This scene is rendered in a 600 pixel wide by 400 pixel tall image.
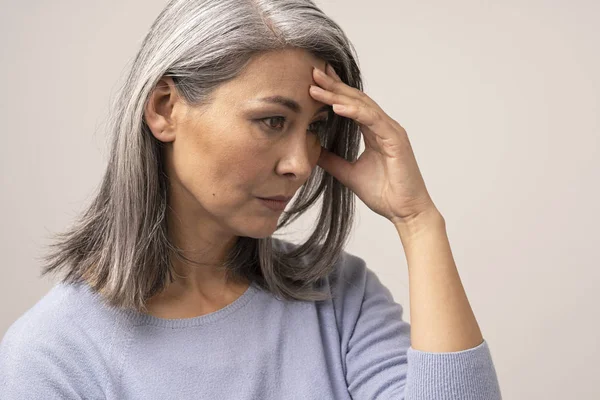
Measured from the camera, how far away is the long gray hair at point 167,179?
5.41ft

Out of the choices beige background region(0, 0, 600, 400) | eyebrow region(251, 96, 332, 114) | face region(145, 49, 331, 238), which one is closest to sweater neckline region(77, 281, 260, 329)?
face region(145, 49, 331, 238)

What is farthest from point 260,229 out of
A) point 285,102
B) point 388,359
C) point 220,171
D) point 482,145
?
point 482,145

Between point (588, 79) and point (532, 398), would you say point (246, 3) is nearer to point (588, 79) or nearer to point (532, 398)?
point (588, 79)

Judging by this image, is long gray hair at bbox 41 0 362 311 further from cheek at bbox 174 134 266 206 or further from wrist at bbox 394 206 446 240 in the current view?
wrist at bbox 394 206 446 240

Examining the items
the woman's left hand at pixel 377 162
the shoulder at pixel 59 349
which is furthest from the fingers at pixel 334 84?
the shoulder at pixel 59 349

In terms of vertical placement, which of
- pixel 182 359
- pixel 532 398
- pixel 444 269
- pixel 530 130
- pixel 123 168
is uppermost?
pixel 530 130

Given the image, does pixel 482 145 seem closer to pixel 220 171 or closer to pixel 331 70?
pixel 331 70

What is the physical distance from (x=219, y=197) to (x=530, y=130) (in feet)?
5.24

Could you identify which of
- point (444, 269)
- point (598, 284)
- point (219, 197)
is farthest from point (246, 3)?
point (598, 284)

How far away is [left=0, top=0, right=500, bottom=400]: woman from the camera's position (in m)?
1.65

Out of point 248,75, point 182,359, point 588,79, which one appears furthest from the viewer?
point 588,79

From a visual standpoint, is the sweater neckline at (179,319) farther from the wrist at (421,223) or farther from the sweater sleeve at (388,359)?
the wrist at (421,223)

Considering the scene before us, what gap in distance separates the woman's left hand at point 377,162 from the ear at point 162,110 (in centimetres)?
26

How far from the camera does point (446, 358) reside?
1647 mm
